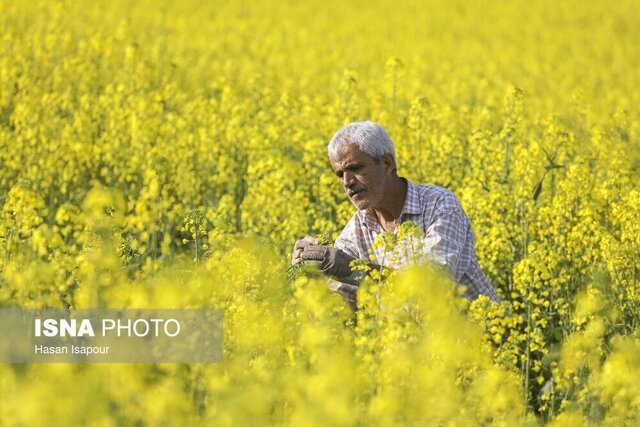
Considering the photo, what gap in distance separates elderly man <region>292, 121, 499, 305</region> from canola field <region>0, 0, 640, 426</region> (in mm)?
184

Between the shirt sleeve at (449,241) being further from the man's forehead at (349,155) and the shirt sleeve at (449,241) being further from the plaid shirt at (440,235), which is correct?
the man's forehead at (349,155)

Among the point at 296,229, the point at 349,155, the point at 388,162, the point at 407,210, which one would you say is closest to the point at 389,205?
the point at 407,210

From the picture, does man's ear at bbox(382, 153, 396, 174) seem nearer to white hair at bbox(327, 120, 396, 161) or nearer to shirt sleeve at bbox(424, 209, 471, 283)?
white hair at bbox(327, 120, 396, 161)

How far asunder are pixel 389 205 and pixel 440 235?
29 centimetres

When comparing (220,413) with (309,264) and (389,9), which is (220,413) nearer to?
(309,264)

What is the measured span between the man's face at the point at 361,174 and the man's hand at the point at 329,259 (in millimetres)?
380

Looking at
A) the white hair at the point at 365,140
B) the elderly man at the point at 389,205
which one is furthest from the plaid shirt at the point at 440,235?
the white hair at the point at 365,140

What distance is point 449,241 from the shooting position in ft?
14.6

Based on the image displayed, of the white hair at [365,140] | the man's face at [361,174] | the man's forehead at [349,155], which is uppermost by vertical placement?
the white hair at [365,140]

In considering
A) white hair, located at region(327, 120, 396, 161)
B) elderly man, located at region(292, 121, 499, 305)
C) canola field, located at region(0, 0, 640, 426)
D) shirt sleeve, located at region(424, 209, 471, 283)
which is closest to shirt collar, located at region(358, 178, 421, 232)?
elderly man, located at region(292, 121, 499, 305)

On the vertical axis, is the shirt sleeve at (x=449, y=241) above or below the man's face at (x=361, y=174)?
below

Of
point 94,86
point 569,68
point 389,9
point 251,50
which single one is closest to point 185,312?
point 94,86

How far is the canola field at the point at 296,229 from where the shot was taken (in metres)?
2.91

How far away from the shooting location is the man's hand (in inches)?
162
